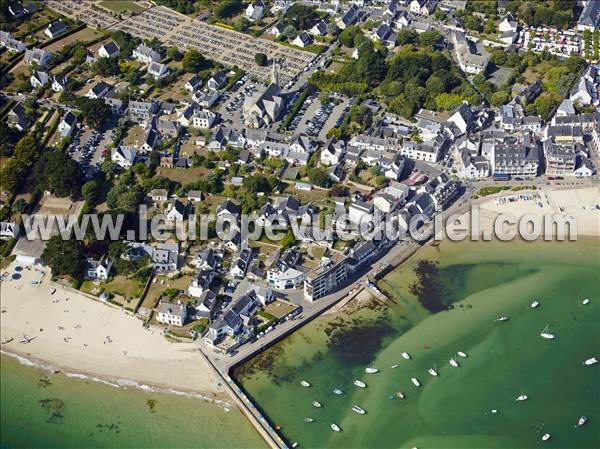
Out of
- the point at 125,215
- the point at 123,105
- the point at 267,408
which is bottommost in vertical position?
Result: the point at 267,408

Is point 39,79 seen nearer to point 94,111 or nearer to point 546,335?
point 94,111

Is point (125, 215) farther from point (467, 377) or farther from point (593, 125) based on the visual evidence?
point (593, 125)

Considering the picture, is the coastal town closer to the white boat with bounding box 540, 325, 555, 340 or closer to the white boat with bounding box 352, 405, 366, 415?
the white boat with bounding box 352, 405, 366, 415

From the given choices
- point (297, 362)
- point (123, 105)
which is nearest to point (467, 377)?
point (297, 362)

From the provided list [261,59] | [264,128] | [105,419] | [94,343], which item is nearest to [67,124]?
[264,128]

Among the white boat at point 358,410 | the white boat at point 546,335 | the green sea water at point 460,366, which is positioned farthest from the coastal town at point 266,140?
the white boat at point 546,335

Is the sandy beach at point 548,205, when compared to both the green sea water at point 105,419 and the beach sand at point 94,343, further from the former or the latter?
the green sea water at point 105,419
